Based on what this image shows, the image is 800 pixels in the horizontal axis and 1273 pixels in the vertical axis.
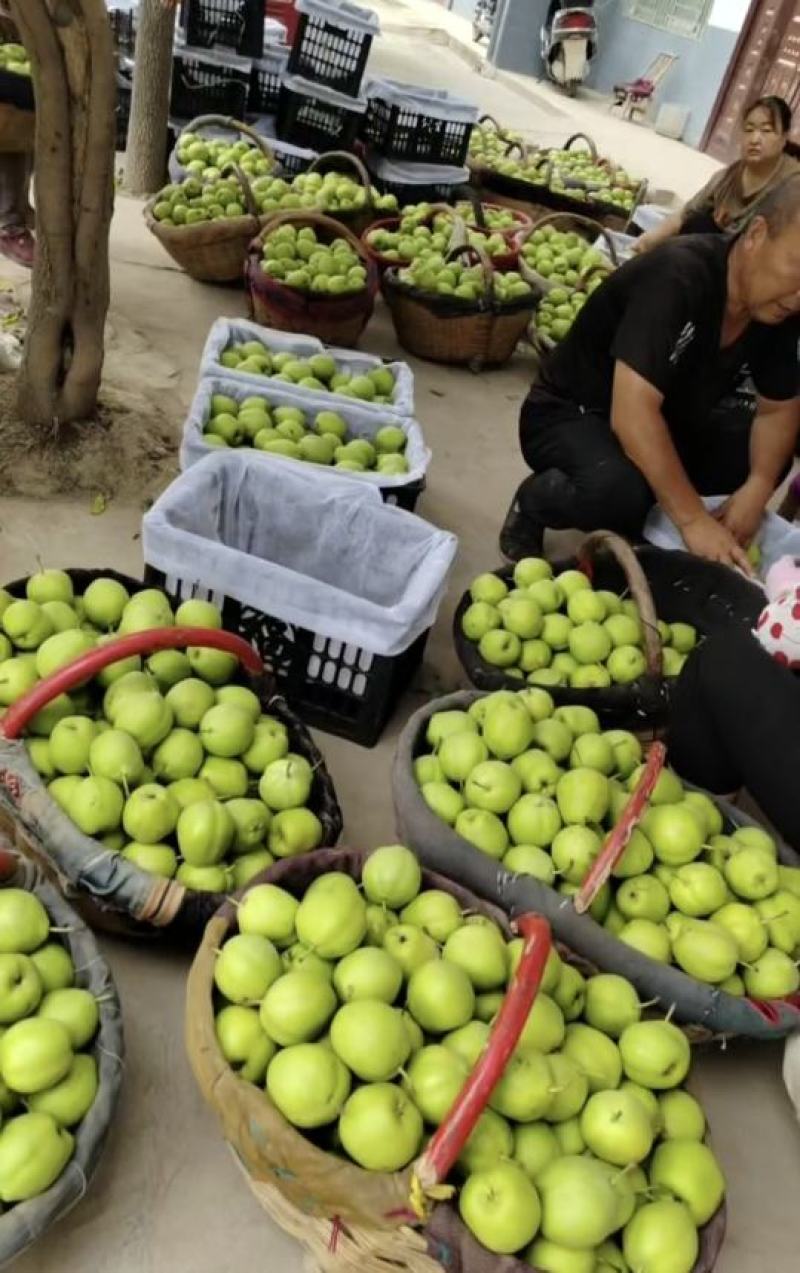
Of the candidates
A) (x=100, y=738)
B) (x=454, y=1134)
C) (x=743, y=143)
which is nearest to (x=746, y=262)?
(x=743, y=143)

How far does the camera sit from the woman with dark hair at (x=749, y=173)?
4203 millimetres

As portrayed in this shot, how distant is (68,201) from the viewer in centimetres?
314

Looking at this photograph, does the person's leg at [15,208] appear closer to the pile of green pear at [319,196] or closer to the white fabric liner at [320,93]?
the pile of green pear at [319,196]

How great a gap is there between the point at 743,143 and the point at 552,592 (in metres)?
2.78

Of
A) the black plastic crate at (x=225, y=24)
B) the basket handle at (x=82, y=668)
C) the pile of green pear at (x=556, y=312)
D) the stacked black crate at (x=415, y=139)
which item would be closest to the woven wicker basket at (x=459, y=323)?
the pile of green pear at (x=556, y=312)

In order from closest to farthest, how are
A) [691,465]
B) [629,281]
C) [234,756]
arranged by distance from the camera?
1. [234,756]
2. [629,281]
3. [691,465]

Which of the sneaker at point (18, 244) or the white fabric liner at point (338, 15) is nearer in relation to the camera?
the sneaker at point (18, 244)

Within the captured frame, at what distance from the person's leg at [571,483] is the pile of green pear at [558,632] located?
518 millimetres

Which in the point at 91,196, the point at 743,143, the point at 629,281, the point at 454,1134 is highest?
the point at 743,143

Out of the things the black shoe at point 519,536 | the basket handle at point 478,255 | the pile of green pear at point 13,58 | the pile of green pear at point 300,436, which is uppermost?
the pile of green pear at point 13,58

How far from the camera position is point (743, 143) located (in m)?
4.30

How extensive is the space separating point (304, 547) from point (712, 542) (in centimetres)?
129

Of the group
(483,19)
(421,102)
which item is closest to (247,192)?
(421,102)

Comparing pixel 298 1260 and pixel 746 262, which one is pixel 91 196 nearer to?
pixel 746 262
